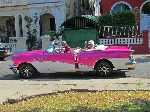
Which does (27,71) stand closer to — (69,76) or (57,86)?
(69,76)

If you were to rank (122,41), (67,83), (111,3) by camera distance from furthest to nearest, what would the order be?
(111,3), (122,41), (67,83)

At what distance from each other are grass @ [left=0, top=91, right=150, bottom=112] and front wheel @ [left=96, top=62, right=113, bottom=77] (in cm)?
341

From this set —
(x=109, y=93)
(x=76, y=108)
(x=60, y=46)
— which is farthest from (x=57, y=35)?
(x=76, y=108)

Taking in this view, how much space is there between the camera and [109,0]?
32.8m

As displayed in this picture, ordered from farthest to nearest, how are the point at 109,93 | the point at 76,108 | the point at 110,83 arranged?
the point at 110,83 → the point at 109,93 → the point at 76,108

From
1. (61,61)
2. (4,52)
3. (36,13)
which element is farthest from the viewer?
(36,13)

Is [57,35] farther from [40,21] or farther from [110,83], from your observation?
[110,83]

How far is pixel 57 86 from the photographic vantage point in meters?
14.5

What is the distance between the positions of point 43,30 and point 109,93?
25799mm

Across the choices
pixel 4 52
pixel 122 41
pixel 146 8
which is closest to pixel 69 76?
pixel 4 52

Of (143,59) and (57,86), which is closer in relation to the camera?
(57,86)

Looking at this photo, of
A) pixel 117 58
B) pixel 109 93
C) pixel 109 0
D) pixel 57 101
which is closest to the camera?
pixel 57 101

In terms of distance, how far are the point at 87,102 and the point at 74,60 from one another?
5.11 metres

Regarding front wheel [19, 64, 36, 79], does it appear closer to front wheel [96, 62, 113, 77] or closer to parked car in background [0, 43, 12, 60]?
front wheel [96, 62, 113, 77]
